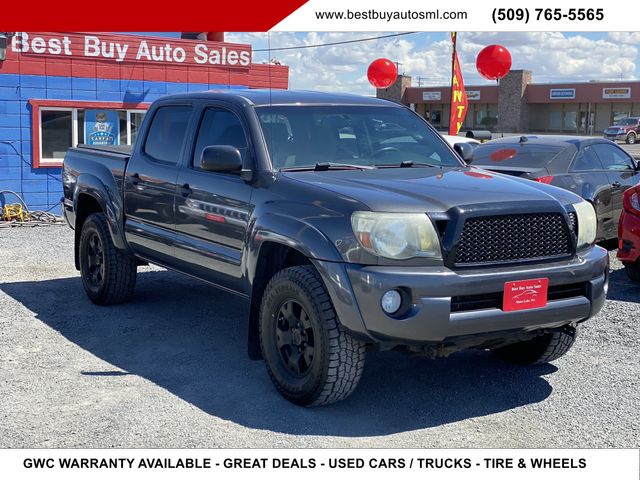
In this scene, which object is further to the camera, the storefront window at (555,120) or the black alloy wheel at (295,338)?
the storefront window at (555,120)

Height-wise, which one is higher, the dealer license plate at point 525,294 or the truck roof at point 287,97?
the truck roof at point 287,97

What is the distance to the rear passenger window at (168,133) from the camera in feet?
21.1

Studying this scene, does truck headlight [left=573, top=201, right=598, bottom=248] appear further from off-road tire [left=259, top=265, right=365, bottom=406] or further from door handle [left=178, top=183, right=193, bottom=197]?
door handle [left=178, top=183, right=193, bottom=197]

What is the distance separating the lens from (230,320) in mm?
7023

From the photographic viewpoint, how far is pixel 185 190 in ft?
19.9

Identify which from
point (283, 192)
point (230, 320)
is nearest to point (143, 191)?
point (230, 320)

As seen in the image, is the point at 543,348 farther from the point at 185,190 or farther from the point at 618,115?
the point at 618,115

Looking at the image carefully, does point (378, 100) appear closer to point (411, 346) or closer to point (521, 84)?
point (411, 346)

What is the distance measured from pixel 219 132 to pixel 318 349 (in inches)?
82.1

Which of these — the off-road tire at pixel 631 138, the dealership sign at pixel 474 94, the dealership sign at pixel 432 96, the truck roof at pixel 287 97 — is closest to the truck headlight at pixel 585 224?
the truck roof at pixel 287 97

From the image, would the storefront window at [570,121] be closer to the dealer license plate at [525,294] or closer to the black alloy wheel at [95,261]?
the black alloy wheel at [95,261]

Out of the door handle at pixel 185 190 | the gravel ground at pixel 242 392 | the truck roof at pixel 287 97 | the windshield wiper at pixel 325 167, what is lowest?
the gravel ground at pixel 242 392

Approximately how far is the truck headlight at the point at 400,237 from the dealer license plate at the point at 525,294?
461mm

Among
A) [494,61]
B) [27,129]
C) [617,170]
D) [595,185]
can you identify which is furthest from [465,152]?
[494,61]
